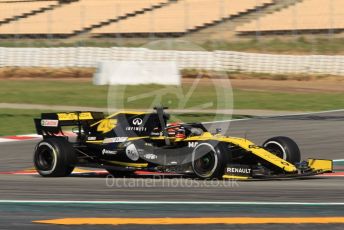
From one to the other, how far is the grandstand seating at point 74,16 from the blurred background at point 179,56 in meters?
0.07

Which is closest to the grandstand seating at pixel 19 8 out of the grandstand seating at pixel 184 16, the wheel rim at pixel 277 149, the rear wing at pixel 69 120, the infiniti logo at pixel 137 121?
the grandstand seating at pixel 184 16

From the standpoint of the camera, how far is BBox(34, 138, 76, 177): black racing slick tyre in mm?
11281

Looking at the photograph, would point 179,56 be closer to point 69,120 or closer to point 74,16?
point 74,16

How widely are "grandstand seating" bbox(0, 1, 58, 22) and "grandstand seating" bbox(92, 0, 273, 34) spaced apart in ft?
26.2

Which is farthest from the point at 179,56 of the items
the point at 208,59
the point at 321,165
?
the point at 321,165

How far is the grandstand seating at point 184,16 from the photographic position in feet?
146

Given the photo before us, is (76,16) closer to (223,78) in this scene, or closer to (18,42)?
(18,42)

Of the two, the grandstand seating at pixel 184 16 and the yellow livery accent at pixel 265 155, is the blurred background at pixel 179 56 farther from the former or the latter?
the yellow livery accent at pixel 265 155

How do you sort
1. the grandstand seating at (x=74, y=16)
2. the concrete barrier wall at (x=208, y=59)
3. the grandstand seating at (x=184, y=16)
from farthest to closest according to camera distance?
the grandstand seating at (x=74, y=16) → the grandstand seating at (x=184, y=16) → the concrete barrier wall at (x=208, y=59)

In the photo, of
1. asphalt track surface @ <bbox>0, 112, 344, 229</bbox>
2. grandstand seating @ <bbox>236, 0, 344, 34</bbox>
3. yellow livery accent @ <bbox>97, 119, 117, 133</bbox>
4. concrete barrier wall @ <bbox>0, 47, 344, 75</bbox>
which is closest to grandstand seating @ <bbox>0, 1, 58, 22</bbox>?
grandstand seating @ <bbox>236, 0, 344, 34</bbox>

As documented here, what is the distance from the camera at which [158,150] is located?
1102cm

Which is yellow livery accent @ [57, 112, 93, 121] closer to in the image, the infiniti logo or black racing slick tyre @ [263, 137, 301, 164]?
the infiniti logo

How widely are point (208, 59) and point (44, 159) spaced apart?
69.9 ft

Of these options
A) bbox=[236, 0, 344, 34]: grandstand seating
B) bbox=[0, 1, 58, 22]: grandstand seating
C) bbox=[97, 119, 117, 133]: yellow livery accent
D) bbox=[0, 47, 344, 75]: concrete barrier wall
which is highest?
bbox=[0, 1, 58, 22]: grandstand seating
